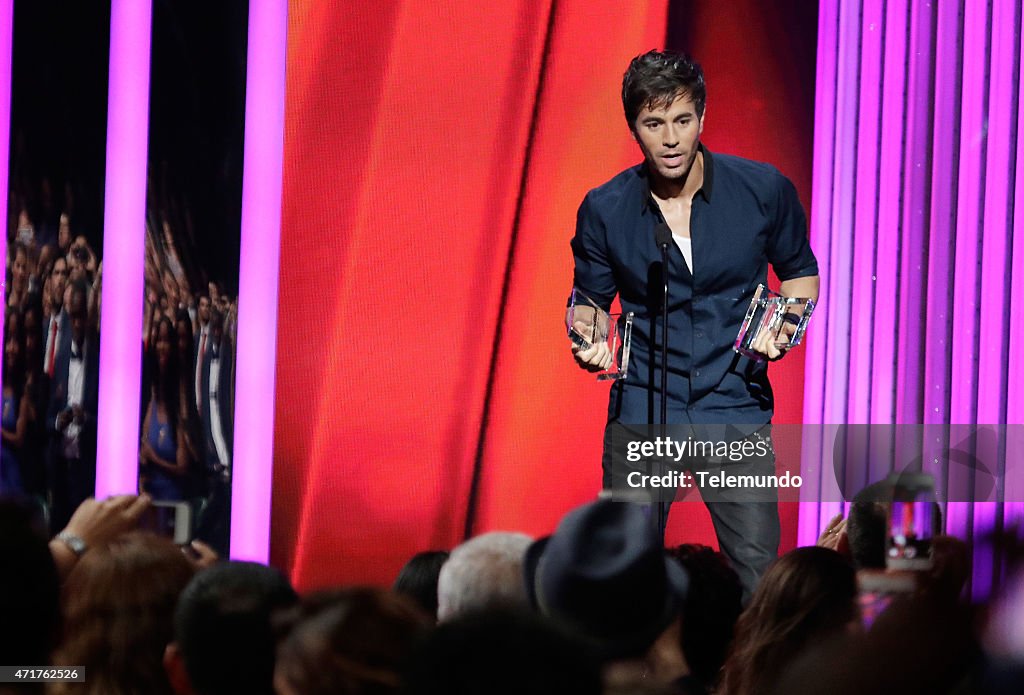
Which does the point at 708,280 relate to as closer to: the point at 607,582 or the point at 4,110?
the point at 607,582

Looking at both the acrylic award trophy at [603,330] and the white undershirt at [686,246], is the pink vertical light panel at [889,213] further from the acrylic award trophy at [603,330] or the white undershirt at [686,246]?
the acrylic award trophy at [603,330]

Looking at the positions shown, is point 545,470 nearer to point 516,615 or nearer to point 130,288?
point 130,288

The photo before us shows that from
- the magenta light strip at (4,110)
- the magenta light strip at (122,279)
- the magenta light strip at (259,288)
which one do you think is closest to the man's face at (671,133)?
the magenta light strip at (259,288)

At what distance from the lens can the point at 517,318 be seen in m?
4.34

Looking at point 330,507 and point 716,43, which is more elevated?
point 716,43

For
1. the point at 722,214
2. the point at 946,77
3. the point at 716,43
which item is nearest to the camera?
the point at 722,214

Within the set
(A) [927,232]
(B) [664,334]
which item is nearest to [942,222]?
(A) [927,232]

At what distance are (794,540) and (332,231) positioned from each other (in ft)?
6.17

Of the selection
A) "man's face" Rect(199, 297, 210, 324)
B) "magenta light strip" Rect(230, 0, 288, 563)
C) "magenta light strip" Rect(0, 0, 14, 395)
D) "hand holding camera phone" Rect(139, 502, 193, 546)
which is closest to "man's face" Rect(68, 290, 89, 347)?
"magenta light strip" Rect(0, 0, 14, 395)

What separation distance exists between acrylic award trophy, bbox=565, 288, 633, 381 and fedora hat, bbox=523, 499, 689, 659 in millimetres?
1220

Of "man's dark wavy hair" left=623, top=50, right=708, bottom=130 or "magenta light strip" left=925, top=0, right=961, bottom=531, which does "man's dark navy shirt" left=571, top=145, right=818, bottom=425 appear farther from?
"magenta light strip" left=925, top=0, right=961, bottom=531

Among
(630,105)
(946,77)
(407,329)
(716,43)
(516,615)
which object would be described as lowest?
(516,615)

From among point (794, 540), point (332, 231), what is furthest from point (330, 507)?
point (794, 540)

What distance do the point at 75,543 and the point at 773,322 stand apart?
149 cm
